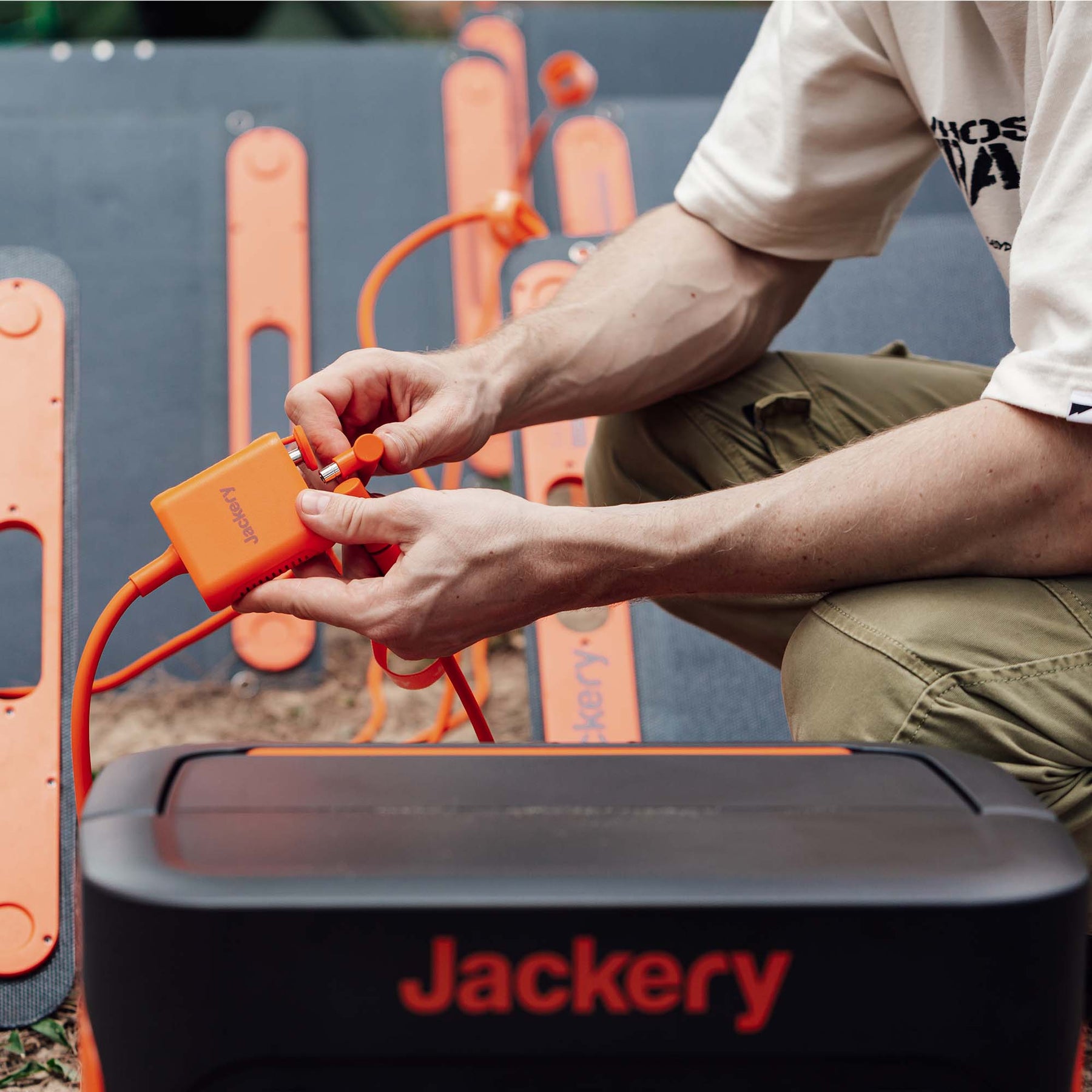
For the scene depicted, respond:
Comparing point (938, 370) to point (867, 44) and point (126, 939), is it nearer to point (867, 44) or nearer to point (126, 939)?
point (867, 44)

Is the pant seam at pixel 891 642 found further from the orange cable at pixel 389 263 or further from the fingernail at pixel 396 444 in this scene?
the orange cable at pixel 389 263

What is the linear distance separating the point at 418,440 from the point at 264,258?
122 cm

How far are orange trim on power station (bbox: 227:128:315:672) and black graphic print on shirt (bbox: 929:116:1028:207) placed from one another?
1.19 metres

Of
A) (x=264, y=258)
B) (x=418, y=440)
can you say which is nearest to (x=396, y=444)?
(x=418, y=440)

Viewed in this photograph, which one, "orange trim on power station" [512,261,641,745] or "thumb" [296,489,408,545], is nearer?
"thumb" [296,489,408,545]

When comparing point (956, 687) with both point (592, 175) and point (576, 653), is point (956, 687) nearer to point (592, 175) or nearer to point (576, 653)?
point (576, 653)

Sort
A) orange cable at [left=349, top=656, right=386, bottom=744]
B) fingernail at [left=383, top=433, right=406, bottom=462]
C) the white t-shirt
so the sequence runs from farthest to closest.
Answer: orange cable at [left=349, top=656, right=386, bottom=744] → fingernail at [left=383, top=433, right=406, bottom=462] → the white t-shirt

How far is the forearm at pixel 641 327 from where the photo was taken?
1026mm

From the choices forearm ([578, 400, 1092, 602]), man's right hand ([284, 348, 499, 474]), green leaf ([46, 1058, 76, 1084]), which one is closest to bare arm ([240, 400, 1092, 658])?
forearm ([578, 400, 1092, 602])

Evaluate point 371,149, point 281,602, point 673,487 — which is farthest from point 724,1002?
Answer: point 371,149

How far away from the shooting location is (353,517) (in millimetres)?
731

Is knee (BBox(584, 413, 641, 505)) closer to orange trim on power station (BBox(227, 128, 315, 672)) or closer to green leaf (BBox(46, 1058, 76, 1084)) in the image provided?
green leaf (BBox(46, 1058, 76, 1084))

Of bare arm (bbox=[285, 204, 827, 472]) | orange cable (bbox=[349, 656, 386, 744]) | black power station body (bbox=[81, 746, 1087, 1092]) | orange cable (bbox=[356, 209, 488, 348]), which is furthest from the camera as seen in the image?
orange cable (bbox=[349, 656, 386, 744])

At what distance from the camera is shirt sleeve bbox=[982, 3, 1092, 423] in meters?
0.70
